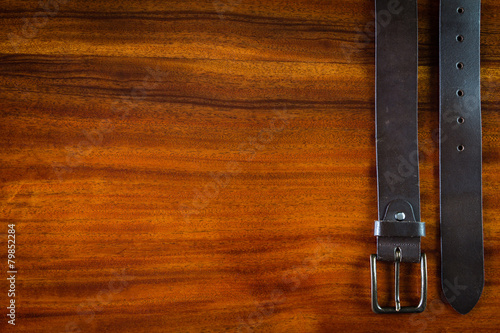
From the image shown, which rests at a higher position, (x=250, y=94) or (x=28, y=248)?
(x=250, y=94)

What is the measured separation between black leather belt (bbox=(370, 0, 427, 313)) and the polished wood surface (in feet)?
0.08

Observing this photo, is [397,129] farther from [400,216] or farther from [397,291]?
[397,291]

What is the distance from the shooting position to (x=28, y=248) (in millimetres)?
637

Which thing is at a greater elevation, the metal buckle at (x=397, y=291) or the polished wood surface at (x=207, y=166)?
the polished wood surface at (x=207, y=166)

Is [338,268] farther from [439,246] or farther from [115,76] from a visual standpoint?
[115,76]

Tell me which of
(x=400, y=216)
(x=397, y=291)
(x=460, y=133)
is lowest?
(x=397, y=291)

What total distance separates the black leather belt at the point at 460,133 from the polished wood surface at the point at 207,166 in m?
0.02

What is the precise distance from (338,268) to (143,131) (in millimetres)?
437

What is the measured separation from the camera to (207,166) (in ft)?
2.19

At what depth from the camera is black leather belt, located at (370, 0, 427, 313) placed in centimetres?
67

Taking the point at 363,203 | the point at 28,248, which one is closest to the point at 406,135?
the point at 363,203

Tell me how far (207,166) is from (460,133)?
1.57 ft

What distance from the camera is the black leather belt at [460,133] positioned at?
2.25 ft

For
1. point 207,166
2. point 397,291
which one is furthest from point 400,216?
point 207,166
